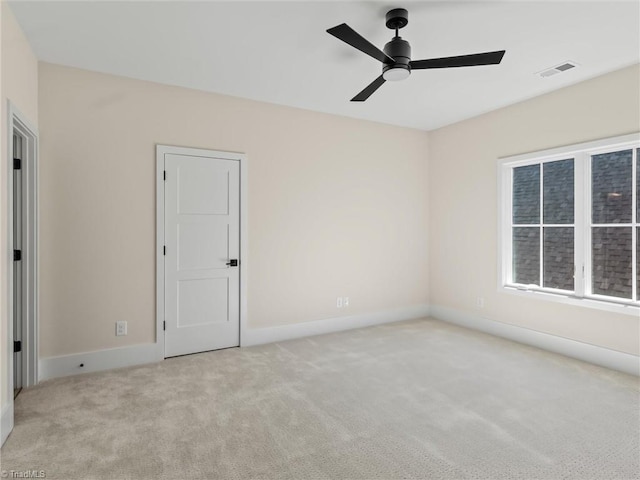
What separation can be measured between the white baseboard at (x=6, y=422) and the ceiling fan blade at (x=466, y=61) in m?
3.51

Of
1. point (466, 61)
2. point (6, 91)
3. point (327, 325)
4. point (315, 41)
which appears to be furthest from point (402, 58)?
point (327, 325)

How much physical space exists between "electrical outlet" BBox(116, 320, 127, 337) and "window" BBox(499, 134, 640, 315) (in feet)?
14.0

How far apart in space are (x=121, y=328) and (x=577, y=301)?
15.0ft

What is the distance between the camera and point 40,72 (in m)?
3.27

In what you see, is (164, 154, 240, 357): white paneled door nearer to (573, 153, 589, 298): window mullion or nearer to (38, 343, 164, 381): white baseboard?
(38, 343, 164, 381): white baseboard

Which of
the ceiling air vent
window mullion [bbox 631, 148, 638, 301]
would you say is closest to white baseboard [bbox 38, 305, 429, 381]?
window mullion [bbox 631, 148, 638, 301]

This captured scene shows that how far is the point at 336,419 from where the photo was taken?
2.57m

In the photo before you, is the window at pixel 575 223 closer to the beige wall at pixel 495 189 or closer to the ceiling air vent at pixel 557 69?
the beige wall at pixel 495 189

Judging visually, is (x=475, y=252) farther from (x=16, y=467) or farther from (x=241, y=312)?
(x=16, y=467)

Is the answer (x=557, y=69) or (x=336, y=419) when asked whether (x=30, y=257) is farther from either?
(x=557, y=69)

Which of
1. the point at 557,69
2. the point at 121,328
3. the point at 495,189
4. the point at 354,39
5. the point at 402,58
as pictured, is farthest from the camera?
the point at 495,189

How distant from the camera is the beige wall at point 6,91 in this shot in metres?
2.35

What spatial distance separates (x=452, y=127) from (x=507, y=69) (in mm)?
1824

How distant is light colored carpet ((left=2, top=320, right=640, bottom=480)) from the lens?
206cm
